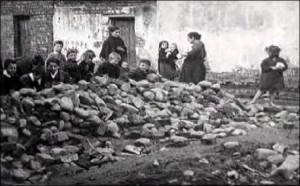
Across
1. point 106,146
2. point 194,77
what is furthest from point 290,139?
point 194,77

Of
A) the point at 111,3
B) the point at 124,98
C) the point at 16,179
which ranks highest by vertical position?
the point at 111,3

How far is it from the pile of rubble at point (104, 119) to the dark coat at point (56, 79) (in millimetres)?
207

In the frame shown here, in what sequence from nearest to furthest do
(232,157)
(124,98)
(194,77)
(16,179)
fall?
(16,179)
(232,157)
(124,98)
(194,77)

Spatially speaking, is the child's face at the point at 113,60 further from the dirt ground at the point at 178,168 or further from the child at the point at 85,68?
the dirt ground at the point at 178,168

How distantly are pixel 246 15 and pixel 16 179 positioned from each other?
786 centimetres

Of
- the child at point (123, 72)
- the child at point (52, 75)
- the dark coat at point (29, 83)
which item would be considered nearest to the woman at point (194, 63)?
the child at point (123, 72)

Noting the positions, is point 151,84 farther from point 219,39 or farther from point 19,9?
point 19,9

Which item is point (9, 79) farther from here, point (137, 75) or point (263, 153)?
point (263, 153)

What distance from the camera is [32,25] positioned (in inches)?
608

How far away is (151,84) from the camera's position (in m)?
8.88

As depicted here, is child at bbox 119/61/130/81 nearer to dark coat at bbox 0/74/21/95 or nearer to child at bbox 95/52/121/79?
child at bbox 95/52/121/79

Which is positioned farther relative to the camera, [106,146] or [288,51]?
[288,51]

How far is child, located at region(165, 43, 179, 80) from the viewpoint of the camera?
9961 mm

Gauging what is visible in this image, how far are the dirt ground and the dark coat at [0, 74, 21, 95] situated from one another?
1485 mm
